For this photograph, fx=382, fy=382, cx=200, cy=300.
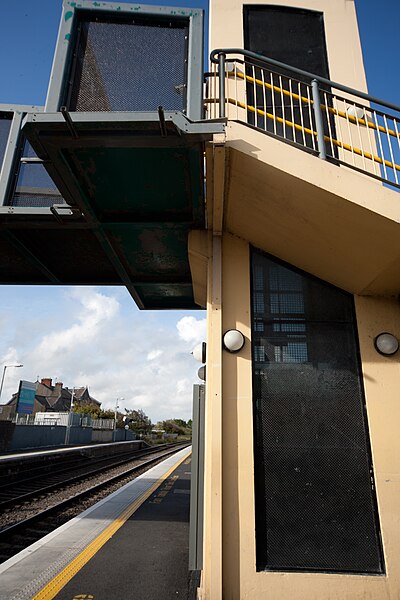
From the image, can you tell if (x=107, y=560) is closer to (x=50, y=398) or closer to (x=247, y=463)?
(x=247, y=463)

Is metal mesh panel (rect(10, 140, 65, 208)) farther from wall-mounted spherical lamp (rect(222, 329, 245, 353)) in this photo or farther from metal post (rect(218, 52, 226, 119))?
wall-mounted spherical lamp (rect(222, 329, 245, 353))

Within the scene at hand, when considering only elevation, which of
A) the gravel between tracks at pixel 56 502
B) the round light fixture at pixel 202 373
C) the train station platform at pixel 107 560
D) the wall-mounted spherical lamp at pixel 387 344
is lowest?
the gravel between tracks at pixel 56 502

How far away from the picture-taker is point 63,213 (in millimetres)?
4711

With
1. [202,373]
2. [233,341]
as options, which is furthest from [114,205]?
[202,373]

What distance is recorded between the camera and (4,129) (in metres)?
5.56

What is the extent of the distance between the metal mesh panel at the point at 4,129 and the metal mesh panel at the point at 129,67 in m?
2.08

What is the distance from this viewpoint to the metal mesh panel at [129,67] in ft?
13.0

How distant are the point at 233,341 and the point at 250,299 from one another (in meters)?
0.60

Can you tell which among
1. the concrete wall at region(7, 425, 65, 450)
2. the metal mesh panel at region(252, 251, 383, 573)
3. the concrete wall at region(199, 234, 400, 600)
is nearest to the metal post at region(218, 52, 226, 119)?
the concrete wall at region(199, 234, 400, 600)

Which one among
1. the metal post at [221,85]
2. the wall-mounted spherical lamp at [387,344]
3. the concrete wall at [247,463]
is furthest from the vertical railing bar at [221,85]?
the wall-mounted spherical lamp at [387,344]

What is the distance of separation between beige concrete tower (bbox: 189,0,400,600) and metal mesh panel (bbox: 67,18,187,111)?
3.09 ft

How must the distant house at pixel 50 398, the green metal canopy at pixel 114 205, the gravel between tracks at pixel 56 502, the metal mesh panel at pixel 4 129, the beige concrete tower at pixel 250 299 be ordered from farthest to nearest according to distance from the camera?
1. the distant house at pixel 50 398
2. the gravel between tracks at pixel 56 502
3. the metal mesh panel at pixel 4 129
4. the beige concrete tower at pixel 250 299
5. the green metal canopy at pixel 114 205

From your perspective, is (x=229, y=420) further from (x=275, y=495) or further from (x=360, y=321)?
(x=360, y=321)

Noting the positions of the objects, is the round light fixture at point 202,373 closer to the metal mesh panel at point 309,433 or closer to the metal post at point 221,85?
the metal mesh panel at point 309,433
